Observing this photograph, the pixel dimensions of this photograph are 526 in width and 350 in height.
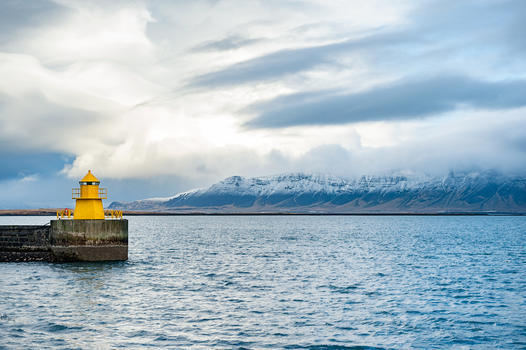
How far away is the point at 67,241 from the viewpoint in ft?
131

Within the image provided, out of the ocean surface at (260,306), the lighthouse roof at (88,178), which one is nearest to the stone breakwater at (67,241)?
the ocean surface at (260,306)

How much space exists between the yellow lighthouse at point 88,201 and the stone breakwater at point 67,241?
4.88 feet

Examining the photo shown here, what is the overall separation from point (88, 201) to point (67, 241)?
11.3 ft

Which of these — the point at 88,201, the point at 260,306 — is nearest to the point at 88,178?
the point at 88,201

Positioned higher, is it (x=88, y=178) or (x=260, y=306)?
(x=88, y=178)

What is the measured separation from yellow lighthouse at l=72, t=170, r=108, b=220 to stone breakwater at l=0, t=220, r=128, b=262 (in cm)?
149

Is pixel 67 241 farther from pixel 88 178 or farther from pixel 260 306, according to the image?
pixel 260 306

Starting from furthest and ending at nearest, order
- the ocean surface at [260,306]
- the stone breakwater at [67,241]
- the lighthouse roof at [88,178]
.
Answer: the lighthouse roof at [88,178]
the stone breakwater at [67,241]
the ocean surface at [260,306]

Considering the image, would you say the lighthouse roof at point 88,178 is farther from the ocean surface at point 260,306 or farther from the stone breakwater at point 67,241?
the ocean surface at point 260,306

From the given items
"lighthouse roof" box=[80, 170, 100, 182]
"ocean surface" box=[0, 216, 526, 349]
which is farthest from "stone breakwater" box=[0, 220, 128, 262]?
"lighthouse roof" box=[80, 170, 100, 182]

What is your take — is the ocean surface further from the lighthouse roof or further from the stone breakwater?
the lighthouse roof

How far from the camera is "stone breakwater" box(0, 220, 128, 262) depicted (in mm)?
39594

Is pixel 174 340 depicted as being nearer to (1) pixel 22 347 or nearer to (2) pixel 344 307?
(1) pixel 22 347

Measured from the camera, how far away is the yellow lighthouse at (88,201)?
134 feet
